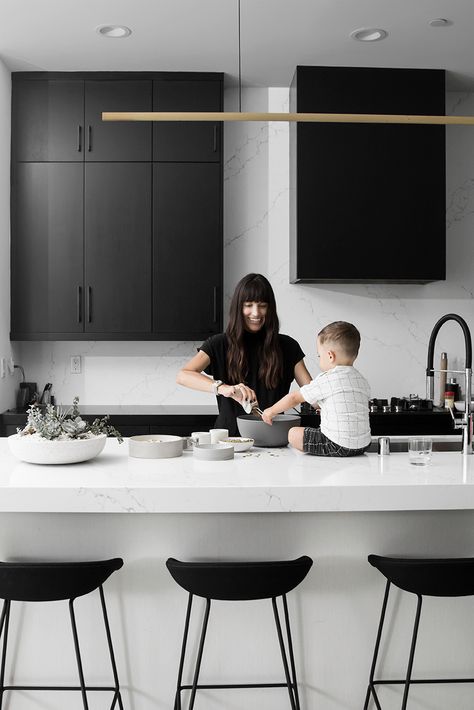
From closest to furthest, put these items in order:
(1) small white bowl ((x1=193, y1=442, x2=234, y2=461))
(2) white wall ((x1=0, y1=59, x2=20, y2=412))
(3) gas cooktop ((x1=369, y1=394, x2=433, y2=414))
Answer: (1) small white bowl ((x1=193, y1=442, x2=234, y2=461))
(3) gas cooktop ((x1=369, y1=394, x2=433, y2=414))
(2) white wall ((x1=0, y1=59, x2=20, y2=412))

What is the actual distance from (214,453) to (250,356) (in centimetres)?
83

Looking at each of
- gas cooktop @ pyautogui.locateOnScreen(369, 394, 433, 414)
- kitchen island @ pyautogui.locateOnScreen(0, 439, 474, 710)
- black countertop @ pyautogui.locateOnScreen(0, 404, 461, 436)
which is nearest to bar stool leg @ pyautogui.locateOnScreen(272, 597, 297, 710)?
kitchen island @ pyautogui.locateOnScreen(0, 439, 474, 710)

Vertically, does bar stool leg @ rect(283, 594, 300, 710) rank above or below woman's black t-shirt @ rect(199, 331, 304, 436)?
below

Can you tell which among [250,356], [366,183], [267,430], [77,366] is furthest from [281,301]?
[267,430]

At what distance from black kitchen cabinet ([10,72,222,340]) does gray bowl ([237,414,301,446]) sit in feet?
5.84

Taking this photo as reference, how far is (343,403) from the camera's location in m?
2.18

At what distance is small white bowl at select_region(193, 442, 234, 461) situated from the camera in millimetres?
2240

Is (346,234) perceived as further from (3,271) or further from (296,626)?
(296,626)

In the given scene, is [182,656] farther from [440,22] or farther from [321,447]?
[440,22]

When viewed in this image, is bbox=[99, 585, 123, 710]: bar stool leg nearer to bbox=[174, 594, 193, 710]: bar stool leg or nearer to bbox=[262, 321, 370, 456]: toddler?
bbox=[174, 594, 193, 710]: bar stool leg

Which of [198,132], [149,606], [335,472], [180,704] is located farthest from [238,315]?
[198,132]

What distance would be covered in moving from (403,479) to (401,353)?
8.86ft

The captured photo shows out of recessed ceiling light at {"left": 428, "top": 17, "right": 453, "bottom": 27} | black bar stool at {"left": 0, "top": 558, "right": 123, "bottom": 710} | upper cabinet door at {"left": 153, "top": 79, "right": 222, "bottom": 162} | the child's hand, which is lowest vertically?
black bar stool at {"left": 0, "top": 558, "right": 123, "bottom": 710}

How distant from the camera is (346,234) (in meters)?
4.15
